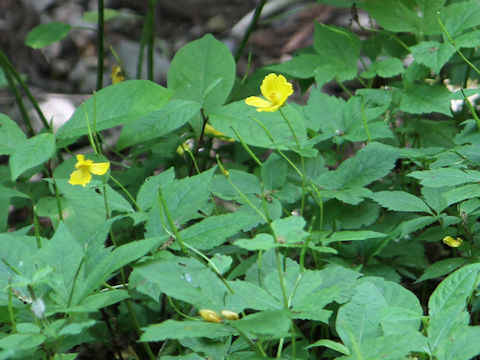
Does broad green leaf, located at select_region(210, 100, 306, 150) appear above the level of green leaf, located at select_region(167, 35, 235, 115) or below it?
below

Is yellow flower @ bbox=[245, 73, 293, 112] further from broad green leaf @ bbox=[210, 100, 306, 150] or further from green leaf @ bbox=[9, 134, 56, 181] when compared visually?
green leaf @ bbox=[9, 134, 56, 181]

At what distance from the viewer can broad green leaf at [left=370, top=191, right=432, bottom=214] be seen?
1.15 m

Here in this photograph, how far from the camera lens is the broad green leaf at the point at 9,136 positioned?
1213 millimetres

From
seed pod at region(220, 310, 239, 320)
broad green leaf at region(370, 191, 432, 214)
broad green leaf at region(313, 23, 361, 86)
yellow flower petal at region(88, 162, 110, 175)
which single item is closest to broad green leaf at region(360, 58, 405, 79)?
broad green leaf at region(313, 23, 361, 86)

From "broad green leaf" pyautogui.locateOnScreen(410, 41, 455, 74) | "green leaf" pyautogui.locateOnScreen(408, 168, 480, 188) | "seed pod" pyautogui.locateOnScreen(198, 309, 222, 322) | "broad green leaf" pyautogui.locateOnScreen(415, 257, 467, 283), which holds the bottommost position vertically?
"broad green leaf" pyautogui.locateOnScreen(415, 257, 467, 283)

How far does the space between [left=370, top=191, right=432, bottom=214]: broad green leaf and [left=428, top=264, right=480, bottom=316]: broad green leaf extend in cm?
23

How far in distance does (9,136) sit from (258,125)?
55 centimetres

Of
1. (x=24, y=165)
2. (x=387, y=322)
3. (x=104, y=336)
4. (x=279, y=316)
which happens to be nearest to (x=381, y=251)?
(x=387, y=322)

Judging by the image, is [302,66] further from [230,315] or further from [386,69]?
[230,315]

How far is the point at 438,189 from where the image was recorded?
3.97 feet

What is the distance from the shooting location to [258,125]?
4.36 feet

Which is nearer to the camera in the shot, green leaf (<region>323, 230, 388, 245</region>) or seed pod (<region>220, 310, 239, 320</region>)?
seed pod (<region>220, 310, 239, 320</region>)

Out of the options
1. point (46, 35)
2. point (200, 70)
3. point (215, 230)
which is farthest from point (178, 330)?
point (46, 35)

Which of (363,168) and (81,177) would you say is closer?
(81,177)
